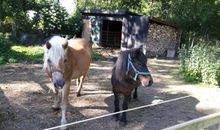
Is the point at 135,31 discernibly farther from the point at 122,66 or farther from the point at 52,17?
the point at 122,66

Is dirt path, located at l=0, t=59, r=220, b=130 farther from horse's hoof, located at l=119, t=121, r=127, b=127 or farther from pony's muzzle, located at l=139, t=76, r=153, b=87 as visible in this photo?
pony's muzzle, located at l=139, t=76, r=153, b=87

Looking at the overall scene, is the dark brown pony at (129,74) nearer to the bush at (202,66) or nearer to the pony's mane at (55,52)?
the pony's mane at (55,52)

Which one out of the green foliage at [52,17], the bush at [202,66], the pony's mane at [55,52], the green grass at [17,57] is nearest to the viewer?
the pony's mane at [55,52]

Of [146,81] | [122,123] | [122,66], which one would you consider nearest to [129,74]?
[122,66]

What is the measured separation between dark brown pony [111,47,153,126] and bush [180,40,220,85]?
4760 millimetres

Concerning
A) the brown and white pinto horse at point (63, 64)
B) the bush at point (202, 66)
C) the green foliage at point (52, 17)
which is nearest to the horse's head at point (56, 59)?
the brown and white pinto horse at point (63, 64)

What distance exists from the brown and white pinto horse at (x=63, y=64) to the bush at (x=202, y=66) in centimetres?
452

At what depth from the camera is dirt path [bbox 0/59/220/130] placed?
19.4ft

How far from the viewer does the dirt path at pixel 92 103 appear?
5.92m

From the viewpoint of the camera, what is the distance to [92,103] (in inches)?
280

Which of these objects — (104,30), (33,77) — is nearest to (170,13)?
(104,30)

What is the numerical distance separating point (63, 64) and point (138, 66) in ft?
3.85

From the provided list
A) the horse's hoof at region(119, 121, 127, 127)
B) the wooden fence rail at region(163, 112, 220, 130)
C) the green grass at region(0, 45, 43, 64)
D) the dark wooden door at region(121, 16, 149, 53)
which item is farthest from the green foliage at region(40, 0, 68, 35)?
the wooden fence rail at region(163, 112, 220, 130)

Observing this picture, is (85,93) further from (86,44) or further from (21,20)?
(21,20)
